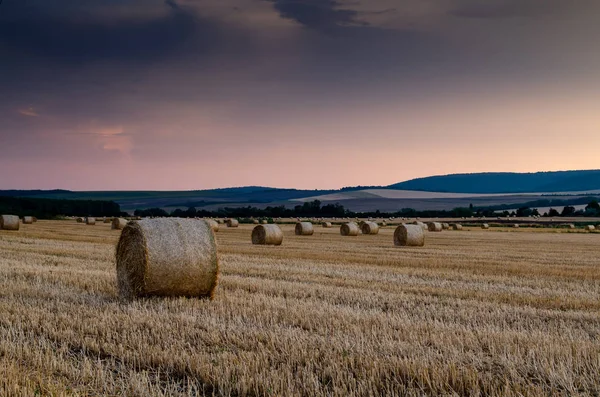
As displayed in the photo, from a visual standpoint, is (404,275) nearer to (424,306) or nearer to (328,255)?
(424,306)

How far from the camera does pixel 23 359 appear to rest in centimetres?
650

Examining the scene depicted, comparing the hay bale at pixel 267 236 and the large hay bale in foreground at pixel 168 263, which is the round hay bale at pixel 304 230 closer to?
the hay bale at pixel 267 236

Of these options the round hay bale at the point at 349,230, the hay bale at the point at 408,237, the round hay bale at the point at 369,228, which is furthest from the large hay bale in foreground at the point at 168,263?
the round hay bale at the point at 369,228

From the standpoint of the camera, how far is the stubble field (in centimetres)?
550

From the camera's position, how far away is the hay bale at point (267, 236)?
27094 mm

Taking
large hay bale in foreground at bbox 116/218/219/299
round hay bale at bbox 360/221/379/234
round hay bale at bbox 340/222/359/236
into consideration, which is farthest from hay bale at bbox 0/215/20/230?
large hay bale in foreground at bbox 116/218/219/299

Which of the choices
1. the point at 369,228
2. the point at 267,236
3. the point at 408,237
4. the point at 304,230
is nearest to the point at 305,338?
the point at 267,236

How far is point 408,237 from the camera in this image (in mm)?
27812

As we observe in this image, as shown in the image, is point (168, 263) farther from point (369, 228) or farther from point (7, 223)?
point (369, 228)

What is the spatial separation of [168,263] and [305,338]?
447 centimetres

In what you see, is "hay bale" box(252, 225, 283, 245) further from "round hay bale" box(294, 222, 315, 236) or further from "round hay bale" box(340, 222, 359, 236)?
"round hay bale" box(340, 222, 359, 236)

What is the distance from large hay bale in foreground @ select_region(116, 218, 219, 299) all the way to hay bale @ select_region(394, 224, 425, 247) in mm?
17563

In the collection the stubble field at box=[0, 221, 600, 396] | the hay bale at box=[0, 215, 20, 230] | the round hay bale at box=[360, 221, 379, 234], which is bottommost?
the round hay bale at box=[360, 221, 379, 234]

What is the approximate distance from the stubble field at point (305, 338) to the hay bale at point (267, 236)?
13.5m
